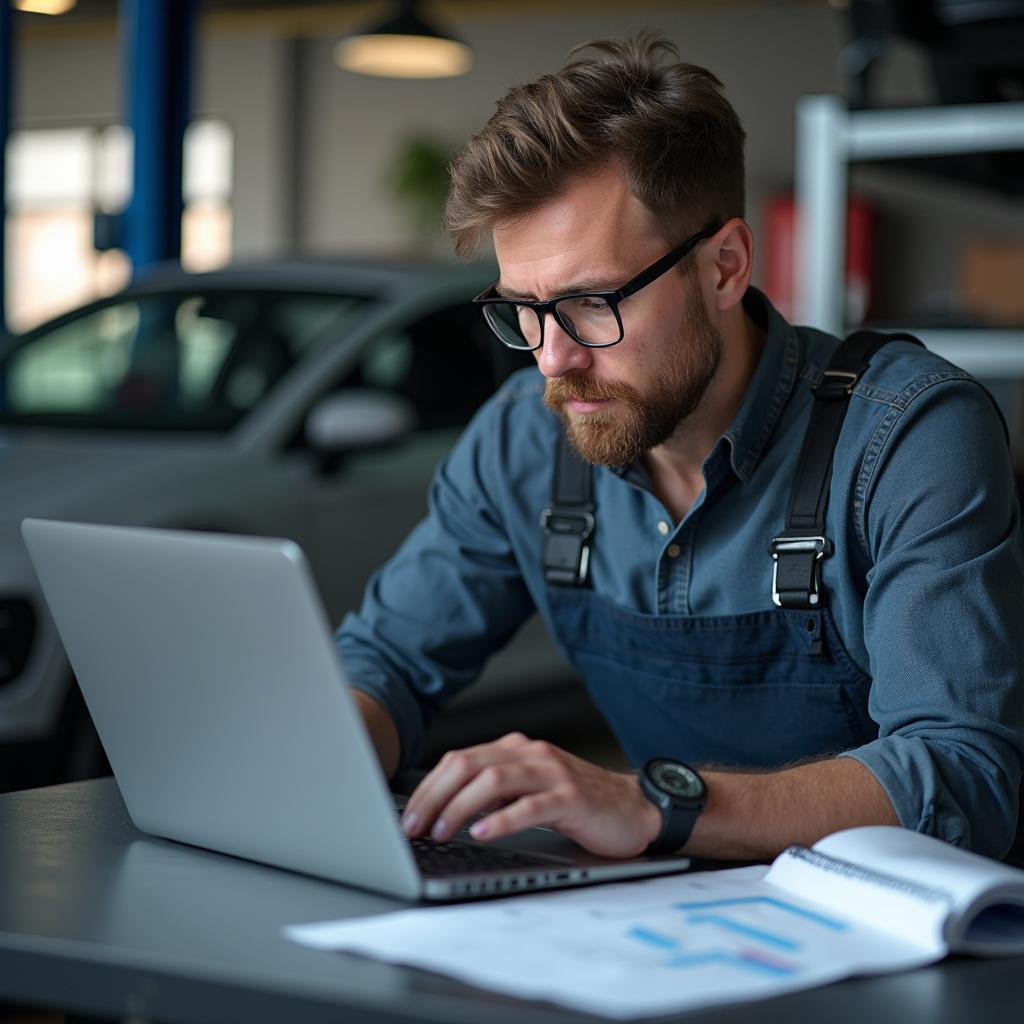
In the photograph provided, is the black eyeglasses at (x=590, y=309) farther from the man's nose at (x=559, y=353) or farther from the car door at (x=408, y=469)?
the car door at (x=408, y=469)

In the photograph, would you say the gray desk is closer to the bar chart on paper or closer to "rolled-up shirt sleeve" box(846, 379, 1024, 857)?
the bar chart on paper

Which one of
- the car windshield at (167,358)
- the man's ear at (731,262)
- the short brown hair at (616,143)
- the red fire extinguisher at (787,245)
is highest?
the short brown hair at (616,143)

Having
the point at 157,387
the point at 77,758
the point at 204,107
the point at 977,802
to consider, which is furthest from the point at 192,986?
the point at 204,107

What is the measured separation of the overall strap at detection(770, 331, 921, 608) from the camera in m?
1.68

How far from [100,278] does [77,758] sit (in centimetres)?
1149

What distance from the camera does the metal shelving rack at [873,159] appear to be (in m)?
2.42

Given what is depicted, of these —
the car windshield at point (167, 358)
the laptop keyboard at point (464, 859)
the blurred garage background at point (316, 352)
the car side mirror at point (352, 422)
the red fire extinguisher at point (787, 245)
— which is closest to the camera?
the laptop keyboard at point (464, 859)

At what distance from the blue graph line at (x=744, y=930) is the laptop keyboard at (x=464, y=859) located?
15 cm

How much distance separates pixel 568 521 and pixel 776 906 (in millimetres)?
812

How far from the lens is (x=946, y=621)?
1.50 m

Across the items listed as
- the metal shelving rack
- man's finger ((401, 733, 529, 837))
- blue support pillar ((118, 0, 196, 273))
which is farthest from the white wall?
man's finger ((401, 733, 529, 837))

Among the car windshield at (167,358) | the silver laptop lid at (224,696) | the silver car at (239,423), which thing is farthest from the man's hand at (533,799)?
the car windshield at (167,358)

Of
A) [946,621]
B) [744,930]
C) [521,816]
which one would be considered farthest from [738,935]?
[946,621]

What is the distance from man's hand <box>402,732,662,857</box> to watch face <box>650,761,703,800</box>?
0.09ft
